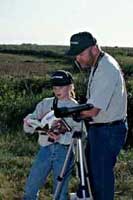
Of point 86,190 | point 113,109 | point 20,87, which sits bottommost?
point 20,87

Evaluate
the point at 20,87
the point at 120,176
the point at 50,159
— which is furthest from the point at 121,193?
the point at 20,87

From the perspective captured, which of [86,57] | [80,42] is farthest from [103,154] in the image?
[80,42]

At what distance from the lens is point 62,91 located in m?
4.23

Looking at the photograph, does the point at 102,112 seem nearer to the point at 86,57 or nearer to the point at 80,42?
the point at 86,57

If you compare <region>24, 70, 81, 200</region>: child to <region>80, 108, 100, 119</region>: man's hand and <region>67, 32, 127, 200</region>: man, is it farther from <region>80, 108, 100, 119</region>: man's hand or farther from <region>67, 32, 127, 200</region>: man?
<region>80, 108, 100, 119</region>: man's hand

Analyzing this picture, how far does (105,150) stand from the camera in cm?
390

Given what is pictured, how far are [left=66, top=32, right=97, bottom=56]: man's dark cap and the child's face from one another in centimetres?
40

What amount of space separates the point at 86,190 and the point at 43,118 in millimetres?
672

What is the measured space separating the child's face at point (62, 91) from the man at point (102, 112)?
0.34 meters

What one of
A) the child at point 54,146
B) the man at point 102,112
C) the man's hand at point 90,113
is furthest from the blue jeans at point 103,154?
the child at point 54,146

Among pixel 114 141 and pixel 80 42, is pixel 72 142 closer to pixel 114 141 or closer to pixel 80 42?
pixel 114 141

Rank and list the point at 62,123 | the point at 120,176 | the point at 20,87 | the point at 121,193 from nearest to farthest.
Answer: the point at 62,123 → the point at 121,193 → the point at 120,176 → the point at 20,87

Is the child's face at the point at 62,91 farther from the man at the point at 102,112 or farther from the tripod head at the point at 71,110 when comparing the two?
the tripod head at the point at 71,110

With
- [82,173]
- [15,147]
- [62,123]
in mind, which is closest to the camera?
[82,173]
